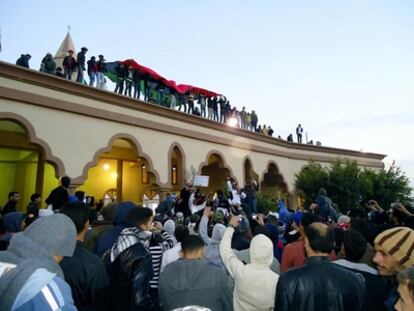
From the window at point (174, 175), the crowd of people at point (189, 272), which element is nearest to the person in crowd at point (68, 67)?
the window at point (174, 175)

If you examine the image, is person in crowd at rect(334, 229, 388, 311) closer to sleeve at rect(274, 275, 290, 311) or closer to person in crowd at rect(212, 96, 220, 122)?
sleeve at rect(274, 275, 290, 311)

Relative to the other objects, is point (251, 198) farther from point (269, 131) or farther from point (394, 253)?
point (269, 131)

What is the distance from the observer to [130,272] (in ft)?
10.00

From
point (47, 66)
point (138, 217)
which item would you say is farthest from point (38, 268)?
point (47, 66)

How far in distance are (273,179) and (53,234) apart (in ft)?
80.0

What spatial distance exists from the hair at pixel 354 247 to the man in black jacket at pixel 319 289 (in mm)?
530

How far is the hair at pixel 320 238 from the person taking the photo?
280cm

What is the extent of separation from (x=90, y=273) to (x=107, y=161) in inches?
715

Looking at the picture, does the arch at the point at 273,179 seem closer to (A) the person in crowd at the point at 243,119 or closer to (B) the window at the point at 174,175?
(A) the person in crowd at the point at 243,119

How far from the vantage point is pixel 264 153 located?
23906 millimetres

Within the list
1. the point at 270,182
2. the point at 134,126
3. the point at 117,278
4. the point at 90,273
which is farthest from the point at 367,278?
the point at 270,182

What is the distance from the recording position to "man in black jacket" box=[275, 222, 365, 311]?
2.59m

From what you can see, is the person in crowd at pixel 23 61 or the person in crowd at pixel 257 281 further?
the person in crowd at pixel 23 61

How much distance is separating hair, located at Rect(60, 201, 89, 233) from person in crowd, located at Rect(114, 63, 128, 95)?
13.6m
